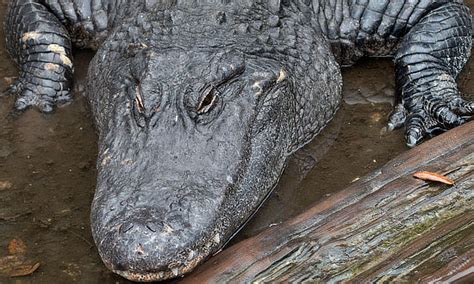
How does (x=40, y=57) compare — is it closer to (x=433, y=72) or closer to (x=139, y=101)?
(x=139, y=101)

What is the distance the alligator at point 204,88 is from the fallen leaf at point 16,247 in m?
0.48

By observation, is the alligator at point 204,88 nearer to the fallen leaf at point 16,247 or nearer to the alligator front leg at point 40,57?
the alligator front leg at point 40,57

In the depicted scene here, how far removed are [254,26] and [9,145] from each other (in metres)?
1.42

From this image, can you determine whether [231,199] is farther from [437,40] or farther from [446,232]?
[437,40]

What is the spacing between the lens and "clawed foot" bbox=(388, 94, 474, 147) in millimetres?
4438

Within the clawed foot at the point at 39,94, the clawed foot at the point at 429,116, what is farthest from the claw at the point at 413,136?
the clawed foot at the point at 39,94

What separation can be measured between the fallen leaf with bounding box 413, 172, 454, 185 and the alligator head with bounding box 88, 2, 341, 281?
0.74 meters

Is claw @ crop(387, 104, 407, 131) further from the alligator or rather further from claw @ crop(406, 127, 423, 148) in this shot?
claw @ crop(406, 127, 423, 148)

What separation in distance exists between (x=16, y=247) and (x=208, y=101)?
107 cm

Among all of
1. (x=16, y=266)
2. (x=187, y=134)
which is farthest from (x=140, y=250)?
(x=16, y=266)

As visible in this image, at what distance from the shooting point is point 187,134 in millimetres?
3715

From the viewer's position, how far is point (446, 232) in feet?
10.9

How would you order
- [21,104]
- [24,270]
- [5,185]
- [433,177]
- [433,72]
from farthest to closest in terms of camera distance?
[21,104]
[433,72]
[5,185]
[24,270]
[433,177]

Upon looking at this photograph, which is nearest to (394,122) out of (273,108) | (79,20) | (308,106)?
(308,106)
